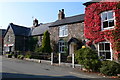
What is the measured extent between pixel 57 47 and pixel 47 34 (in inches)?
123

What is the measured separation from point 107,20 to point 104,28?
97 centimetres

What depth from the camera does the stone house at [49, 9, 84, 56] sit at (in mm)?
20875

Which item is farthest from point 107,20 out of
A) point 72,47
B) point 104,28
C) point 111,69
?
point 72,47

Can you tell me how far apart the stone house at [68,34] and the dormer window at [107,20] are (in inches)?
187

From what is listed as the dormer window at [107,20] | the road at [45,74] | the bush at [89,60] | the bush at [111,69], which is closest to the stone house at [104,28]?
the dormer window at [107,20]

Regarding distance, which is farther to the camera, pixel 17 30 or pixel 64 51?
pixel 17 30

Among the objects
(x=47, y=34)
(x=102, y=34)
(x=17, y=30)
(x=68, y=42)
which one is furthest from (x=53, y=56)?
(x=17, y=30)

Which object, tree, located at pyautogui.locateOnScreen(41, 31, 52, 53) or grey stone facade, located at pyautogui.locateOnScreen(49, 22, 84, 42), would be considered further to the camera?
tree, located at pyautogui.locateOnScreen(41, 31, 52, 53)

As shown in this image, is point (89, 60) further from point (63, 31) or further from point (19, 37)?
point (19, 37)

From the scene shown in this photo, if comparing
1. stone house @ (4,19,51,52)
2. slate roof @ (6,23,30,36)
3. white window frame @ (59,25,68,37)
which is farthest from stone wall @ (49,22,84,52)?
slate roof @ (6,23,30,36)

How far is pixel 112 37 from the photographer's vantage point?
47.3 ft

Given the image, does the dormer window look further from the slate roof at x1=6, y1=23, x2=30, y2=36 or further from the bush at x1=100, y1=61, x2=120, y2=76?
the slate roof at x1=6, y1=23, x2=30, y2=36

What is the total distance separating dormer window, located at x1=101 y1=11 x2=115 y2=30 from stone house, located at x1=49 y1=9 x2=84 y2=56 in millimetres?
4749

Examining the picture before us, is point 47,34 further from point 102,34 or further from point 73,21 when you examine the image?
point 102,34
